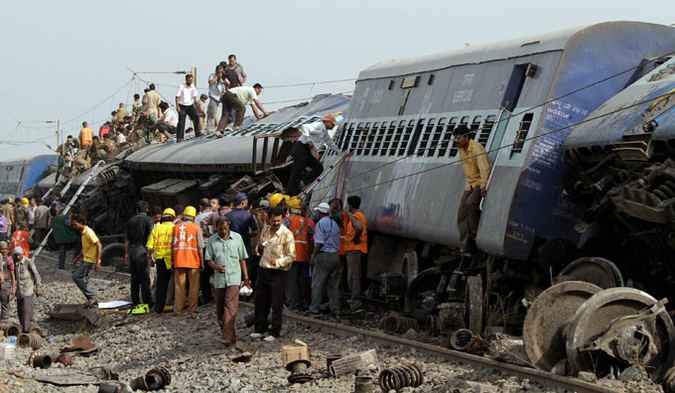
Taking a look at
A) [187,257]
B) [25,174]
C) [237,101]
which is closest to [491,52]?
[187,257]

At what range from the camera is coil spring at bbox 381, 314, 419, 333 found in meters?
15.5

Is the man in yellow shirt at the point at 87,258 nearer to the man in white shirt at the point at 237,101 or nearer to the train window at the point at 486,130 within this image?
the train window at the point at 486,130

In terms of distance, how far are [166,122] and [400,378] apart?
23958 millimetres

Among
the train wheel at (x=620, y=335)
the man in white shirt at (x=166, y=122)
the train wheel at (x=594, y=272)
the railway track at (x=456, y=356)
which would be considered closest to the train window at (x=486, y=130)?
the train wheel at (x=594, y=272)

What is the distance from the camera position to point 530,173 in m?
13.9

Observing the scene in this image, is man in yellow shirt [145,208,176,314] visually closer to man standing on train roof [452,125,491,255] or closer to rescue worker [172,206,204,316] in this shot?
rescue worker [172,206,204,316]

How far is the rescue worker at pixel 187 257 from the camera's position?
59.0 feet

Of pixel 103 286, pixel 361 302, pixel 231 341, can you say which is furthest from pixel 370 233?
pixel 103 286

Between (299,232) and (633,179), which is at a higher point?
(633,179)

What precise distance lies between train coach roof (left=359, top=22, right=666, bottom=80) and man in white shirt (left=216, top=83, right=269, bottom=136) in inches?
325

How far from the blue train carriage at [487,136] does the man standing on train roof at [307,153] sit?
1.21 m

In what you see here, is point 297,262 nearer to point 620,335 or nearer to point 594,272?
point 594,272

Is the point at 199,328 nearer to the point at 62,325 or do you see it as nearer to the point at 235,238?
the point at 235,238

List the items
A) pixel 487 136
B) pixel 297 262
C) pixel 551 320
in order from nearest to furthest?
pixel 551 320 < pixel 487 136 < pixel 297 262
